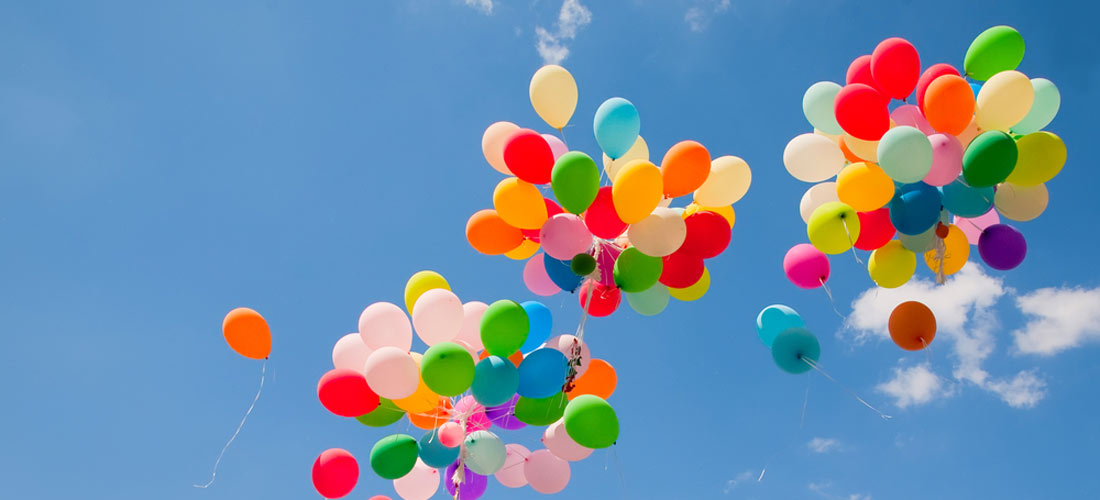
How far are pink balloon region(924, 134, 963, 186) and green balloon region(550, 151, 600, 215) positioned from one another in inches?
84.3

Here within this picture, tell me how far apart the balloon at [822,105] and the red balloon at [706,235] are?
977 mm

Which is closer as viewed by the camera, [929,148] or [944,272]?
[929,148]

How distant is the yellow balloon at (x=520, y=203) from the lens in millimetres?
5000

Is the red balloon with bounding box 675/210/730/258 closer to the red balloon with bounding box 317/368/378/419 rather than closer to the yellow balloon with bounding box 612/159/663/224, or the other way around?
the yellow balloon with bounding box 612/159/663/224

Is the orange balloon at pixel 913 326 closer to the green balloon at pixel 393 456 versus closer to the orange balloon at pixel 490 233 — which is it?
the orange balloon at pixel 490 233

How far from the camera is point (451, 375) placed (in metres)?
4.67

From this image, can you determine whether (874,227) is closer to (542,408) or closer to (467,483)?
(542,408)

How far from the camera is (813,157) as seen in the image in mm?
5160

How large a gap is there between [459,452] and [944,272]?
3749 millimetres

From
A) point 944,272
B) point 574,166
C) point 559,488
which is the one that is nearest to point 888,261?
point 944,272

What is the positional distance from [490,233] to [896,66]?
9.73ft

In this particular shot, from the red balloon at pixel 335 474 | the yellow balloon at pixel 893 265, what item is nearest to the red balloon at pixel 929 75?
the yellow balloon at pixel 893 265

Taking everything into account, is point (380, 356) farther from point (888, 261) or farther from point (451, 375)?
point (888, 261)

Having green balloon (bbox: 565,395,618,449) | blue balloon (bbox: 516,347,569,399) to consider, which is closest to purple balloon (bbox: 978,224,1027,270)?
green balloon (bbox: 565,395,618,449)
